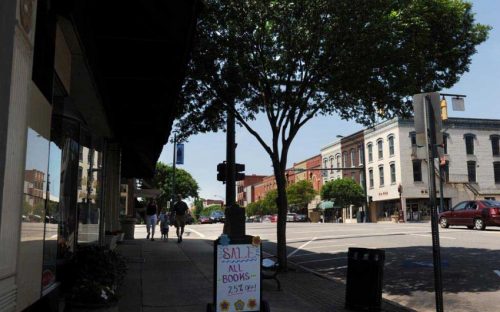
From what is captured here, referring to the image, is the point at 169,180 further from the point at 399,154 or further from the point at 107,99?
the point at 107,99

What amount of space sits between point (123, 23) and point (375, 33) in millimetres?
5513

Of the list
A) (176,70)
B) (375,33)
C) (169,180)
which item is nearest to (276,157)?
(375,33)


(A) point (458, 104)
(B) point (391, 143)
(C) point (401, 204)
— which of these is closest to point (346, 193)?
(C) point (401, 204)

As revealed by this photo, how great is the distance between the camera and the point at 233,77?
37.7ft

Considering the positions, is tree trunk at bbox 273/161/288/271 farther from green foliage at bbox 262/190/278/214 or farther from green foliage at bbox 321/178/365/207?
green foliage at bbox 262/190/278/214

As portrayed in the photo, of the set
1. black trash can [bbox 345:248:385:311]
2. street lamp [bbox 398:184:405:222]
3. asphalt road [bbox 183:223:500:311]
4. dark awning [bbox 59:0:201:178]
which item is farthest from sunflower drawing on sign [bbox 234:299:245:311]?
street lamp [bbox 398:184:405:222]

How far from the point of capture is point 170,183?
251 feet

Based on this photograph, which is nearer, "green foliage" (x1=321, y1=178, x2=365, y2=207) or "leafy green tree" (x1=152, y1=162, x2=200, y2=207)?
"green foliage" (x1=321, y1=178, x2=365, y2=207)

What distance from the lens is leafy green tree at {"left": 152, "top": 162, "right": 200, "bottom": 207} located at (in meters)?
75.2

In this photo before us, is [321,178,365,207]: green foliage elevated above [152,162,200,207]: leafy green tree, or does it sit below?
below

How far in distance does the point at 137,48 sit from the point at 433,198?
4.69 meters

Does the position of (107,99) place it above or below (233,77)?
below

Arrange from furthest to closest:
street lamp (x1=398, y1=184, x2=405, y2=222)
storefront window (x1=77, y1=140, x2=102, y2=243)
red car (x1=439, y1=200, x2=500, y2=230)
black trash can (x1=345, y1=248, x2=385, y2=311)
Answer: street lamp (x1=398, y1=184, x2=405, y2=222), red car (x1=439, y1=200, x2=500, y2=230), storefront window (x1=77, y1=140, x2=102, y2=243), black trash can (x1=345, y1=248, x2=385, y2=311)

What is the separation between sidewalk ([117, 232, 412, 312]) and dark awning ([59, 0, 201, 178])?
11.3 feet
